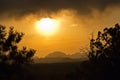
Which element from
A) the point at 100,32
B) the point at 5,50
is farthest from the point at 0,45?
the point at 100,32

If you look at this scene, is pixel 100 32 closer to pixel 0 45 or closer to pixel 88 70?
pixel 88 70

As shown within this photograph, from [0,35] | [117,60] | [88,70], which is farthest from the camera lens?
[88,70]

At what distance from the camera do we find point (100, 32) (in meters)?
46.0

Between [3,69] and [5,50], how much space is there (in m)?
1.96

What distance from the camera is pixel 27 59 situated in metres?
41.2

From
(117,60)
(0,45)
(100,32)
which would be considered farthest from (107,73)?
(0,45)

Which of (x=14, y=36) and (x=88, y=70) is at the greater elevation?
(x=14, y=36)

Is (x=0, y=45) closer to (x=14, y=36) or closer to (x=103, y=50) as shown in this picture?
(x=14, y=36)

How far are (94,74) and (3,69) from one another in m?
11.9

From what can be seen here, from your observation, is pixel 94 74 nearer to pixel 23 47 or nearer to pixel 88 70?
pixel 88 70

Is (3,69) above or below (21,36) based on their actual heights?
below

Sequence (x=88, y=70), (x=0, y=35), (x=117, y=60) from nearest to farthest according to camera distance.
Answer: (x=0, y=35) < (x=117, y=60) < (x=88, y=70)

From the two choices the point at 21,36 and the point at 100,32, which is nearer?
the point at 21,36

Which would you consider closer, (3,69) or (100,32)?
(3,69)
